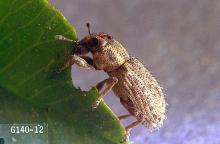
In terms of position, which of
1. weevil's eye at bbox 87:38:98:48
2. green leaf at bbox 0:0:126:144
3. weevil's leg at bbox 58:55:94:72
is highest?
weevil's eye at bbox 87:38:98:48

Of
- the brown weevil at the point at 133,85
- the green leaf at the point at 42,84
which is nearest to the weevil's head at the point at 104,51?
the brown weevil at the point at 133,85

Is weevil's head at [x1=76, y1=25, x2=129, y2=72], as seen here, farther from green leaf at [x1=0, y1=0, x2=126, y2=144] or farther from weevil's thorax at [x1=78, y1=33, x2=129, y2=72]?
green leaf at [x1=0, y1=0, x2=126, y2=144]

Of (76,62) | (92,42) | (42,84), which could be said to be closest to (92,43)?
(92,42)

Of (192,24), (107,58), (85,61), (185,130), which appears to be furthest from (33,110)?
(192,24)

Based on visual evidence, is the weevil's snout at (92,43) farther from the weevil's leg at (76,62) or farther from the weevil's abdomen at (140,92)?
the weevil's abdomen at (140,92)

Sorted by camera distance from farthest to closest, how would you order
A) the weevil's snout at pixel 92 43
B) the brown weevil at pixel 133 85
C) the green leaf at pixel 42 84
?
the brown weevil at pixel 133 85
the weevil's snout at pixel 92 43
the green leaf at pixel 42 84

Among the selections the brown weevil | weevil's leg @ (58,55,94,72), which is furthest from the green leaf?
the brown weevil
